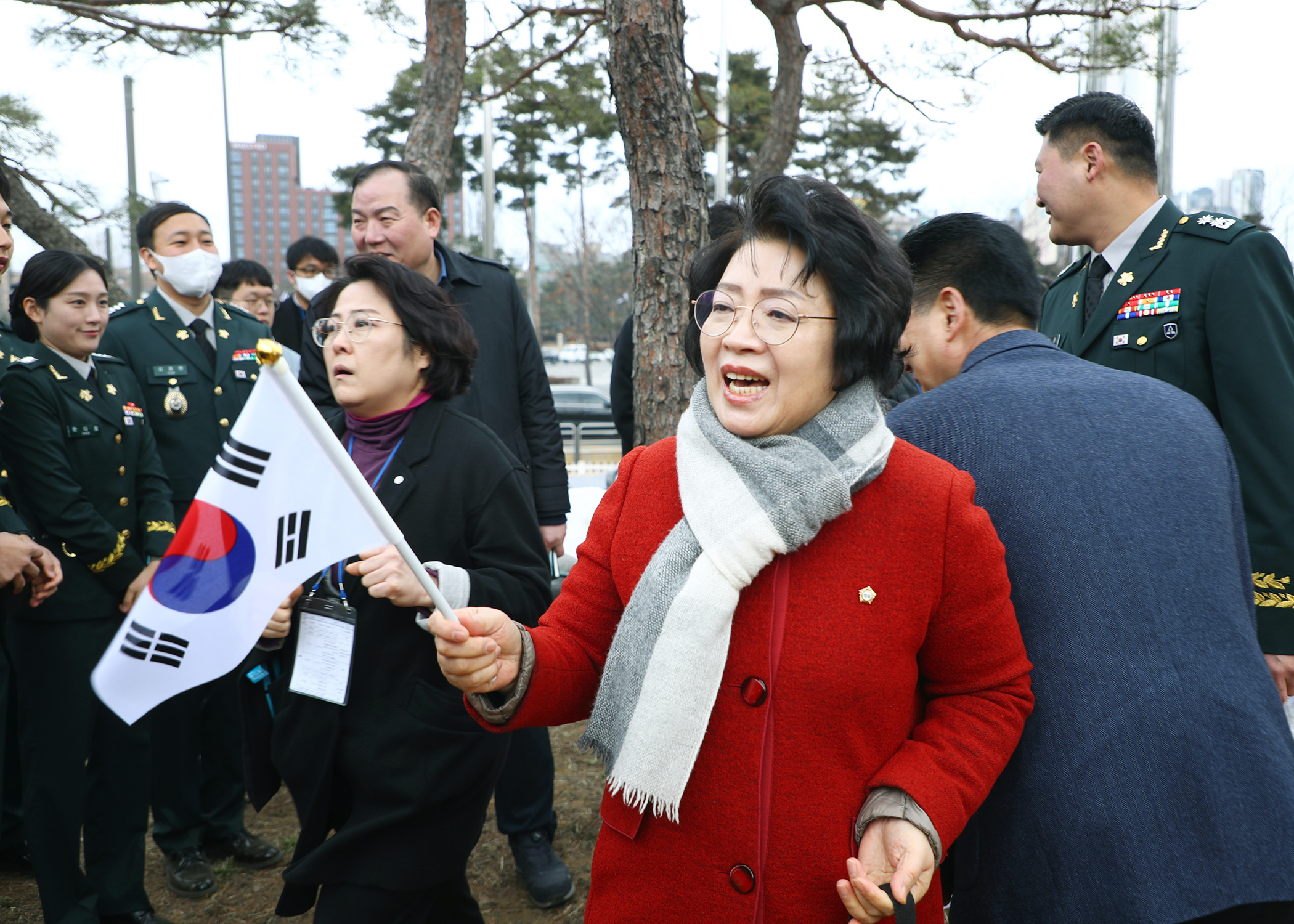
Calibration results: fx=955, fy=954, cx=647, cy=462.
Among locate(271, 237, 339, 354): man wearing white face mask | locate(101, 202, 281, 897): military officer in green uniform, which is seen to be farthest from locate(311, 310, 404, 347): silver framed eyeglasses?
locate(271, 237, 339, 354): man wearing white face mask

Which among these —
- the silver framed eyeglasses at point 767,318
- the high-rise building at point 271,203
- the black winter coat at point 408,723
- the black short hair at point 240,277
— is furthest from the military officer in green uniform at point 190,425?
the high-rise building at point 271,203

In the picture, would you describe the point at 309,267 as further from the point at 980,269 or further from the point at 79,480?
the point at 980,269

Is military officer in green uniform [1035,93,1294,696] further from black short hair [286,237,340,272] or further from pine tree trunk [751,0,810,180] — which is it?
pine tree trunk [751,0,810,180]

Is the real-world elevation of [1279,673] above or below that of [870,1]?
below

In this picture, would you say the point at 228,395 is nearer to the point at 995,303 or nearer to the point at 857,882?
the point at 995,303

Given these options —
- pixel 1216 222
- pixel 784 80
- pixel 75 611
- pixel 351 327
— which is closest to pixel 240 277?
pixel 75 611

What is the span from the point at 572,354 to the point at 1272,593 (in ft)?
199

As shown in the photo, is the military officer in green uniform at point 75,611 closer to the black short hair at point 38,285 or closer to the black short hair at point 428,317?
the black short hair at point 38,285

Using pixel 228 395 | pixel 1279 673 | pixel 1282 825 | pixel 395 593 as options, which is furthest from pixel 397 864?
pixel 228 395

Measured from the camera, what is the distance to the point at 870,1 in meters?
8.59

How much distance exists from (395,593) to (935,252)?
4.55 feet

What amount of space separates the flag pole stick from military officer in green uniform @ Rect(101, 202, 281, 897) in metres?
2.64

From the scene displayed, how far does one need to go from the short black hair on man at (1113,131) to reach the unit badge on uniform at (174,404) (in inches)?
140

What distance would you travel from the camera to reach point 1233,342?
255 centimetres
